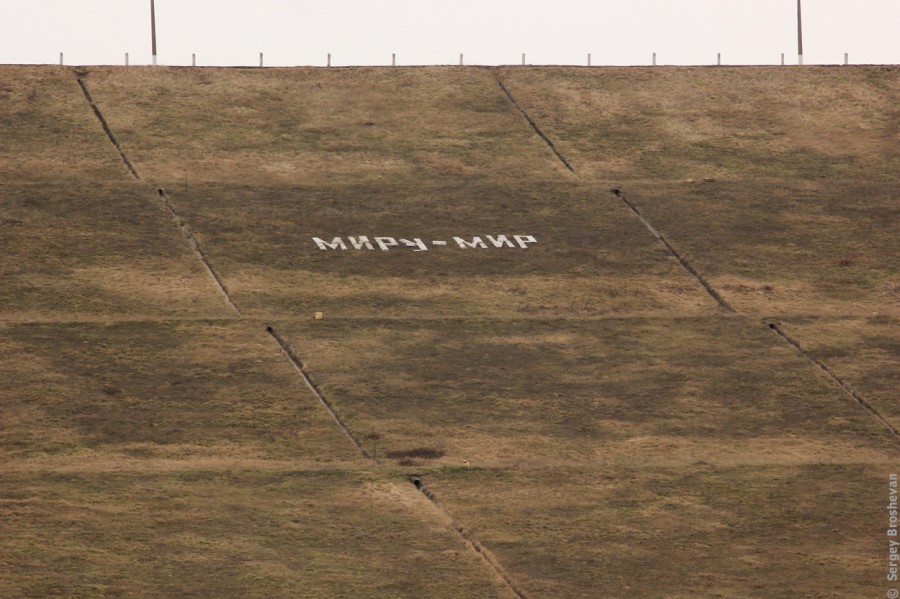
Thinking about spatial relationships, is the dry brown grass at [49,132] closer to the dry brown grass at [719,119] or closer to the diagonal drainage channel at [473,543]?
the dry brown grass at [719,119]

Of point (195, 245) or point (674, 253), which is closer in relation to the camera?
point (195, 245)

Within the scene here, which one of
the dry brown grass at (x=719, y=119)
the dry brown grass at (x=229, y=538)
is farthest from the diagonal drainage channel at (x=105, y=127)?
the dry brown grass at (x=229, y=538)

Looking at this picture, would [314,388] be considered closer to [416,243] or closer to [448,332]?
[448,332]

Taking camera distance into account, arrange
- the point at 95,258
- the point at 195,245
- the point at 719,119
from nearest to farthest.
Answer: the point at 95,258 < the point at 195,245 < the point at 719,119

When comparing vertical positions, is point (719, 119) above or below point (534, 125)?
above

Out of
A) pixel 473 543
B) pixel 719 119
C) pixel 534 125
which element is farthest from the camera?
pixel 719 119

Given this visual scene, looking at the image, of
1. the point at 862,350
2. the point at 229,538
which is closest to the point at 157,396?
the point at 229,538
